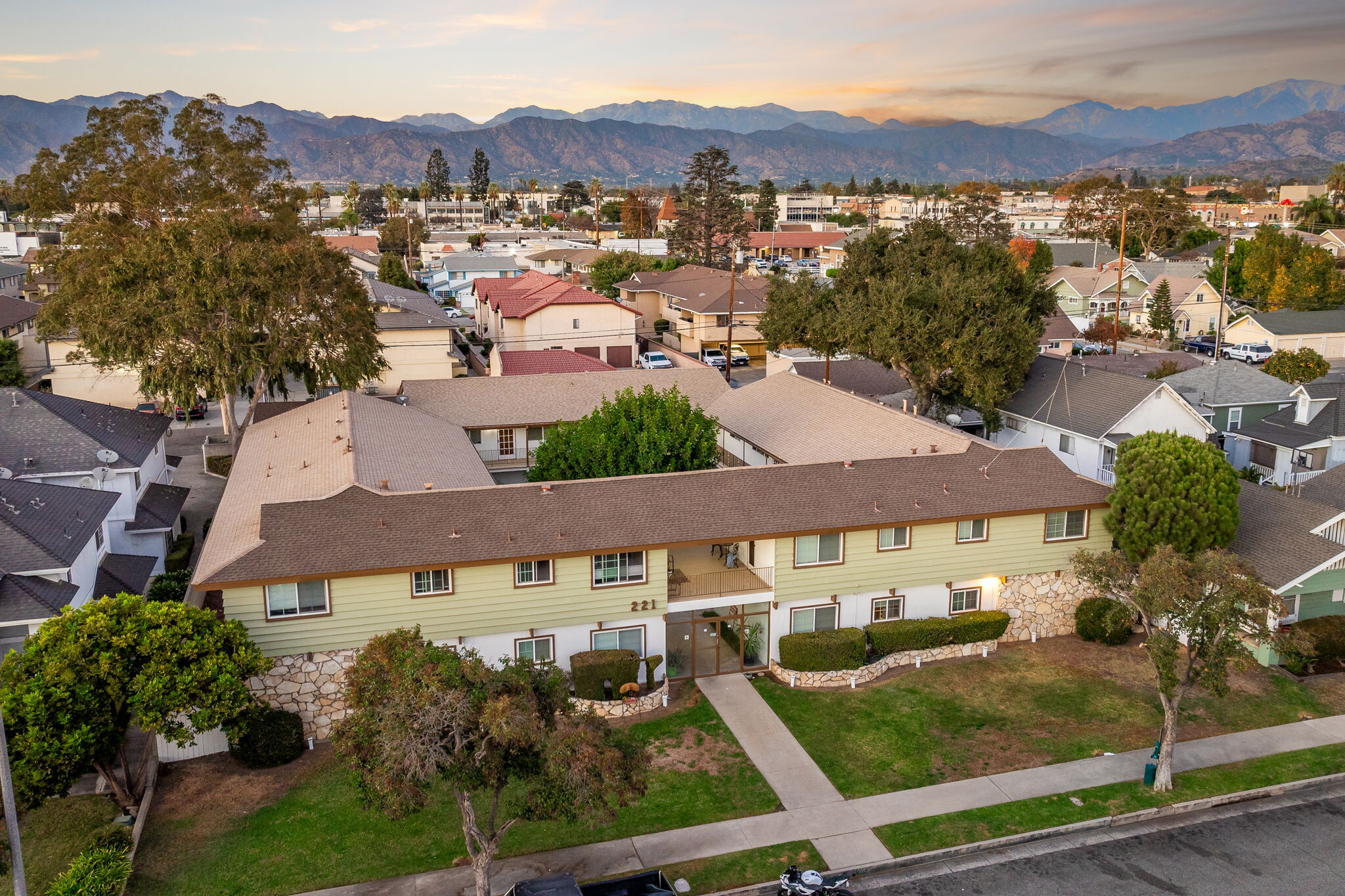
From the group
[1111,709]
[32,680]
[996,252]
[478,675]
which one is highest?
[996,252]

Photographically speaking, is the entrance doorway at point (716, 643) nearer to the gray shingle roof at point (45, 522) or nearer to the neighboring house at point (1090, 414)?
the gray shingle roof at point (45, 522)

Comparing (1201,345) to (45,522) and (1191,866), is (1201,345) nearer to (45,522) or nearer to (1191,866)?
(1191,866)

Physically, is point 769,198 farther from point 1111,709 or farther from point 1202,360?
point 1111,709

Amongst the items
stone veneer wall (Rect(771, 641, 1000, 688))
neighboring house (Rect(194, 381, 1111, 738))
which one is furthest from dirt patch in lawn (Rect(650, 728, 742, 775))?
stone veneer wall (Rect(771, 641, 1000, 688))

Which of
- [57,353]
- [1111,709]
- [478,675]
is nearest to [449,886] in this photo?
[478,675]

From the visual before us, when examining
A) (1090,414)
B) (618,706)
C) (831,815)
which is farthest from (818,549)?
(1090,414)
